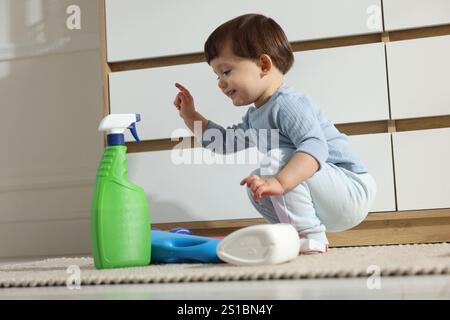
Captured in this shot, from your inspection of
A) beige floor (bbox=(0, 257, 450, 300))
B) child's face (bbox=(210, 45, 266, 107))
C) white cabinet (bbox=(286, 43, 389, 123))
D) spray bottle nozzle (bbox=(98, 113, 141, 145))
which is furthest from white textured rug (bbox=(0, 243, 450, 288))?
white cabinet (bbox=(286, 43, 389, 123))

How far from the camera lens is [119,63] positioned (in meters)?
1.89

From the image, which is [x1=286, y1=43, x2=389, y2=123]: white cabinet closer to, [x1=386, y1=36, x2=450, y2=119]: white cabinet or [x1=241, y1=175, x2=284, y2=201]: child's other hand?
[x1=386, y1=36, x2=450, y2=119]: white cabinet

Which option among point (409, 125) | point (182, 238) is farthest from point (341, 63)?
point (182, 238)

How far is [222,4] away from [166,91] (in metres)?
0.27

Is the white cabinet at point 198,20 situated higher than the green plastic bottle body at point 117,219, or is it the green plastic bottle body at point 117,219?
the white cabinet at point 198,20

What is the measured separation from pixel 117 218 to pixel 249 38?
48cm

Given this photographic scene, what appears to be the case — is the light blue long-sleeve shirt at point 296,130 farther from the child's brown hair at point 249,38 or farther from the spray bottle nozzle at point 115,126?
the spray bottle nozzle at point 115,126

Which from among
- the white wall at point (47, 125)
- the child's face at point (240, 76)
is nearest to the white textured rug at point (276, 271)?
the child's face at point (240, 76)

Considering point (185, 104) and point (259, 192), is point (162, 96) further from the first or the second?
point (259, 192)

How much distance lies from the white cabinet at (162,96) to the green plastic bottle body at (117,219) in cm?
71

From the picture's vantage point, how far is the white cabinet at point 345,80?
68.1 inches

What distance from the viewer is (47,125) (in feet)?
7.43

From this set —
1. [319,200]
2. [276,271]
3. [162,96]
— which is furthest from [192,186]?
[276,271]

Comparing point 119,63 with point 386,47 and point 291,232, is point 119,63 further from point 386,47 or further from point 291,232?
point 291,232
